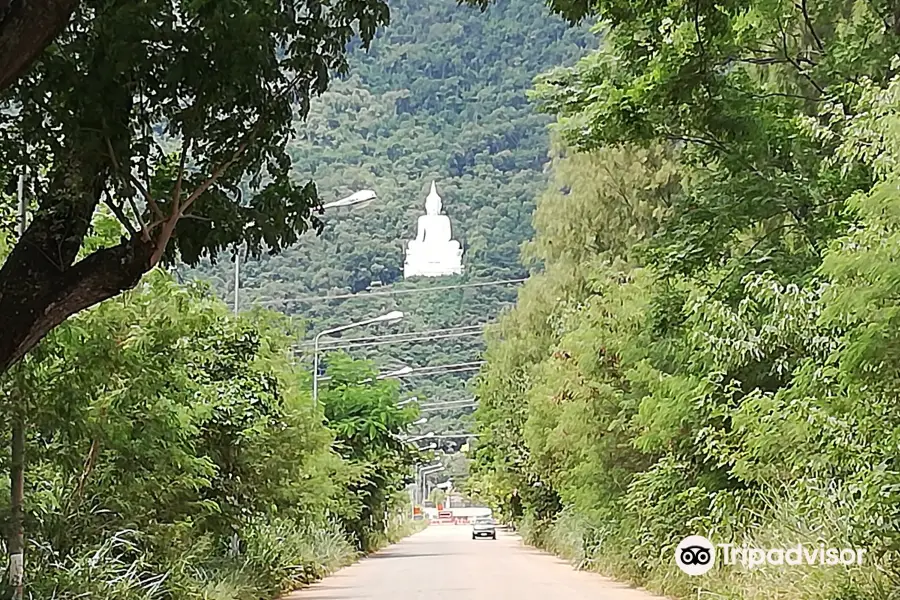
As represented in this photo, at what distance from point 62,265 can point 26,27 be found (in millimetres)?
1810

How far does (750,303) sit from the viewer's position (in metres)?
13.9

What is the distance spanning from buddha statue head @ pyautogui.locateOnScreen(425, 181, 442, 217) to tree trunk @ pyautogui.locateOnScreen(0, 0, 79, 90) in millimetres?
39605

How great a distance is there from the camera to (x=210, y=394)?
16.5 metres

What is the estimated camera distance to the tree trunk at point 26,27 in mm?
6316

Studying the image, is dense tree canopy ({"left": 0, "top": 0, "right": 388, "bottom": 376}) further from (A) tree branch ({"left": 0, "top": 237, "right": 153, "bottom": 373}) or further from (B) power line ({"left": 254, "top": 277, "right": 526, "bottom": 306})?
(B) power line ({"left": 254, "top": 277, "right": 526, "bottom": 306})

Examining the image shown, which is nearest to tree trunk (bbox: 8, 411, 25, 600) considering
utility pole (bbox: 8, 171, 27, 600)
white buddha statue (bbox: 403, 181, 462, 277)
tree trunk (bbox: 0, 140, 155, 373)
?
utility pole (bbox: 8, 171, 27, 600)

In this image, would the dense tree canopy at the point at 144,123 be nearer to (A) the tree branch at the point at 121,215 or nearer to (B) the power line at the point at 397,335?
(A) the tree branch at the point at 121,215

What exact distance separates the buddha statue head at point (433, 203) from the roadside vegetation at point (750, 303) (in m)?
22.5

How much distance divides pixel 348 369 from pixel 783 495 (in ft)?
73.4

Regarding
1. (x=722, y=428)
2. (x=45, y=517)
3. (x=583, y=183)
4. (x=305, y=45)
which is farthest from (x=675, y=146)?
(x=305, y=45)

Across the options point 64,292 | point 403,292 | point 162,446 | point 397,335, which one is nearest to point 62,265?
point 64,292

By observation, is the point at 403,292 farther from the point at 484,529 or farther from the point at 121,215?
the point at 121,215

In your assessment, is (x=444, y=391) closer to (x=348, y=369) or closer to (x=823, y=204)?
(x=348, y=369)

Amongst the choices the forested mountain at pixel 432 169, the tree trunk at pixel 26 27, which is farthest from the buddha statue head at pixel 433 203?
the tree trunk at pixel 26 27
